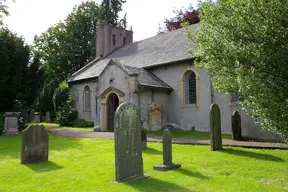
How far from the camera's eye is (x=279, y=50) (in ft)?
23.0

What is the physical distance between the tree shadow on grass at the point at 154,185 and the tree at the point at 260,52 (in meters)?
2.99

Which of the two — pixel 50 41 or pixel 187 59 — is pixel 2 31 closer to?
pixel 187 59

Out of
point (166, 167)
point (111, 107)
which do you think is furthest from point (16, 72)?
point (166, 167)

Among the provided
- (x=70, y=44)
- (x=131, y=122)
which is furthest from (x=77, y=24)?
(x=131, y=122)

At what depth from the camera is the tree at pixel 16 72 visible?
67.8 feet

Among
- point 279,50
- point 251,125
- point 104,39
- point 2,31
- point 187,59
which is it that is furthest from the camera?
point 104,39

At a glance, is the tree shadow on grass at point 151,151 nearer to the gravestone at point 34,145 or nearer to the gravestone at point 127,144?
the gravestone at point 127,144

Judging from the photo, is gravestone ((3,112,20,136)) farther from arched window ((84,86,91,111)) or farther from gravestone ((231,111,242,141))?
gravestone ((231,111,242,141))

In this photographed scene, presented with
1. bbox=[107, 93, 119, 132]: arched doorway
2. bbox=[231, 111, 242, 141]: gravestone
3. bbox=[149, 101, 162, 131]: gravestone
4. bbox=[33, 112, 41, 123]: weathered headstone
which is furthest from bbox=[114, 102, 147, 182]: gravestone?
bbox=[33, 112, 41, 123]: weathered headstone

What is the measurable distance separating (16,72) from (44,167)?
15.9 meters

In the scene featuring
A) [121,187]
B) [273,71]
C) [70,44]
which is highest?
[70,44]

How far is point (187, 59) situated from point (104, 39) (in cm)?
1575

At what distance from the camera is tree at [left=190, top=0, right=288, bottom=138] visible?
22.3 feet

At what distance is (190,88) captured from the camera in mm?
20250
